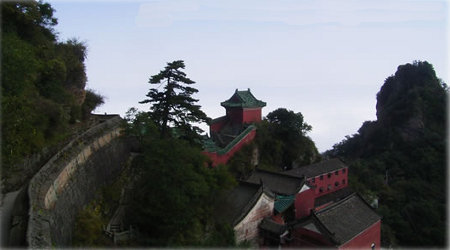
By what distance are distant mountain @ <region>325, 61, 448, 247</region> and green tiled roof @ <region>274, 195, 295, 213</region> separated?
749 cm

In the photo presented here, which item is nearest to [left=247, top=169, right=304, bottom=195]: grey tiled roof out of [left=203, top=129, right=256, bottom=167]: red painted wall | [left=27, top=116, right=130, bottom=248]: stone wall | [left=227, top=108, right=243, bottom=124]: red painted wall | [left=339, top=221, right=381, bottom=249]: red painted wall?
[left=203, top=129, right=256, bottom=167]: red painted wall

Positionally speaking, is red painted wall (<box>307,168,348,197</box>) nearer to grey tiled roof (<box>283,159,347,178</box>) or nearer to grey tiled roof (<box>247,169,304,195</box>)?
grey tiled roof (<box>283,159,347,178</box>)

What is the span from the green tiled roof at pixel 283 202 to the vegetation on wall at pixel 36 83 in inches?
393

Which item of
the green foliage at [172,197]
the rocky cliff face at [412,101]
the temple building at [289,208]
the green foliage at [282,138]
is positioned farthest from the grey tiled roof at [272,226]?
the rocky cliff face at [412,101]

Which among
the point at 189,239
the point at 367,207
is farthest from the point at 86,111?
the point at 367,207

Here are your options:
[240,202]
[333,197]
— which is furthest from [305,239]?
[333,197]

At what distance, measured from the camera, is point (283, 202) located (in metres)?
17.4

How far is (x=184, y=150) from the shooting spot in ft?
40.6

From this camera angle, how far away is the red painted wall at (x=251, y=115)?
75.4 ft

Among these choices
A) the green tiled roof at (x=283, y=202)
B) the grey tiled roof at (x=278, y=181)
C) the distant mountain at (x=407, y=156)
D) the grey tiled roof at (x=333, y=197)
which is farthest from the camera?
the distant mountain at (x=407, y=156)

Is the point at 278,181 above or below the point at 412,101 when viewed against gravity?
below

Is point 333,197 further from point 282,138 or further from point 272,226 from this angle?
point 272,226

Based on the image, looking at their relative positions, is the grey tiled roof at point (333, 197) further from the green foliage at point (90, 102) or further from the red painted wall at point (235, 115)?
the green foliage at point (90, 102)

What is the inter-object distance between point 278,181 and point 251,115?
561 cm
